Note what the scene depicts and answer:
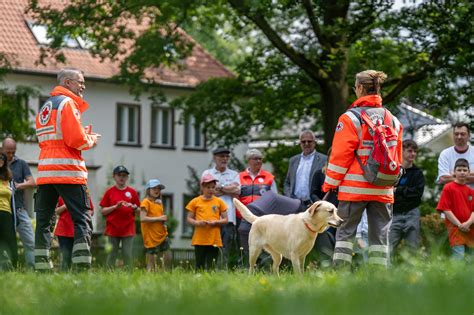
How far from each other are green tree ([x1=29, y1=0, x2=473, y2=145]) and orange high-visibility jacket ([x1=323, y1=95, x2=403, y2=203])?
13054mm

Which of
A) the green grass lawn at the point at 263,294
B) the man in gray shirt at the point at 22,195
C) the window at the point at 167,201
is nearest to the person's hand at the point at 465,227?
the man in gray shirt at the point at 22,195

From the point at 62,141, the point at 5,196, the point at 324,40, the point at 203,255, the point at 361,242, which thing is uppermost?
the point at 324,40

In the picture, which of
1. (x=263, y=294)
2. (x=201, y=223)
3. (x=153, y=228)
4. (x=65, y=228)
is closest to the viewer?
(x=263, y=294)

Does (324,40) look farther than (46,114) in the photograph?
Yes

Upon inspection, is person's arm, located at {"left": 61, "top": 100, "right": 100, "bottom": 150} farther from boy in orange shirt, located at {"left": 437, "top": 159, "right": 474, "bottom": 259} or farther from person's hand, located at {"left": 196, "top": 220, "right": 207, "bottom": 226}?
person's hand, located at {"left": 196, "top": 220, "right": 207, "bottom": 226}

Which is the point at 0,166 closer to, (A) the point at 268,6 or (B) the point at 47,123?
(B) the point at 47,123

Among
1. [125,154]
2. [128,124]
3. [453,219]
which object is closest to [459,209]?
[453,219]


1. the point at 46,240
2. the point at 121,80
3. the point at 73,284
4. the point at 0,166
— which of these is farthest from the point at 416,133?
the point at 73,284

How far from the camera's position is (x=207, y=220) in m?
17.1

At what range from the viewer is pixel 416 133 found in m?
34.7

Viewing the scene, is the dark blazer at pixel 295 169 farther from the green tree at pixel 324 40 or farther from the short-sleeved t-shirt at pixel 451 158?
the green tree at pixel 324 40

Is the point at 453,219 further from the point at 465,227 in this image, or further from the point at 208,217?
the point at 208,217

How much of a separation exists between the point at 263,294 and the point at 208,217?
33.9ft

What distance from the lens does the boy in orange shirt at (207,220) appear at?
17.1m
